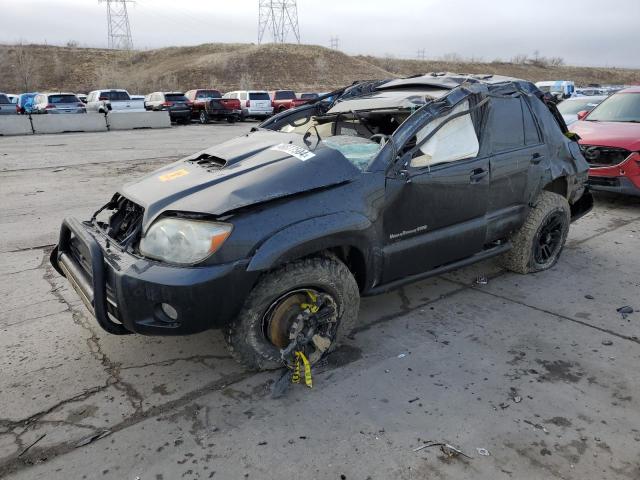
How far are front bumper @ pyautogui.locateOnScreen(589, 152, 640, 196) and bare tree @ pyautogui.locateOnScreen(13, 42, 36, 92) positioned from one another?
5696 centimetres

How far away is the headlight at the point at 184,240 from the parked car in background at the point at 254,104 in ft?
83.1

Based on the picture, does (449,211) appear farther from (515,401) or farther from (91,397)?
(91,397)

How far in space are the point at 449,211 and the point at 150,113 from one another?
22326mm

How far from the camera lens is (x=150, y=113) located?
77.1 feet

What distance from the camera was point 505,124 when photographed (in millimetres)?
4191

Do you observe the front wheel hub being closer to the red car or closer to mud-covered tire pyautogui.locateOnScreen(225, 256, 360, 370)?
mud-covered tire pyautogui.locateOnScreen(225, 256, 360, 370)

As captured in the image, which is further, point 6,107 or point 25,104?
point 25,104

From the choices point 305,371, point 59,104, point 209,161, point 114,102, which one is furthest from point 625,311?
point 114,102

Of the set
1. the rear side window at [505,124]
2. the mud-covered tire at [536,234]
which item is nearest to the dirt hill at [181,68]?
Result: the mud-covered tire at [536,234]

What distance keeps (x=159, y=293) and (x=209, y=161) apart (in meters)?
1.29

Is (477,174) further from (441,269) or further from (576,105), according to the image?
(576,105)

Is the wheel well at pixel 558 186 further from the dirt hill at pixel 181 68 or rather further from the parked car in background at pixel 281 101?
the dirt hill at pixel 181 68

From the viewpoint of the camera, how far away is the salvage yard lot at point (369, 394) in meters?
2.46

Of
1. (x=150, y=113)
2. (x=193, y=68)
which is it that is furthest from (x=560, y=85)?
(x=193, y=68)
